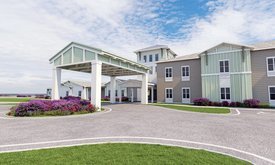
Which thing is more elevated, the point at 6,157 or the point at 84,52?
the point at 84,52

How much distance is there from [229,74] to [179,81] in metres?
6.91

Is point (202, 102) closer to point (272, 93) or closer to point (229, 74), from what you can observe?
point (229, 74)

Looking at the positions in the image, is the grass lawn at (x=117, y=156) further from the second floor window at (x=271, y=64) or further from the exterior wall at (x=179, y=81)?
the exterior wall at (x=179, y=81)

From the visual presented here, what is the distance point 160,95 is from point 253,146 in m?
21.3

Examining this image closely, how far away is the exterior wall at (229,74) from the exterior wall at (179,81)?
135 centimetres

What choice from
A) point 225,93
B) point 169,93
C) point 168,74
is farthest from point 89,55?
point 225,93

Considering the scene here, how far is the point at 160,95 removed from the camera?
26.2 m

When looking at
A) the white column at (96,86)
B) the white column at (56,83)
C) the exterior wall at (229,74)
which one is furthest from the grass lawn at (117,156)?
the exterior wall at (229,74)

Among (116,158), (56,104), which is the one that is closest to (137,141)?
(116,158)

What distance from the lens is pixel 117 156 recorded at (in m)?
3.95

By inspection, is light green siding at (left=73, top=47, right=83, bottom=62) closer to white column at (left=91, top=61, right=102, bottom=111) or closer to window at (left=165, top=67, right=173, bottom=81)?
white column at (left=91, top=61, right=102, bottom=111)

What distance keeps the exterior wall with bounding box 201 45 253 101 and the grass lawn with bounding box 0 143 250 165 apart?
18491 millimetres

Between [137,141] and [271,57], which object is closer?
[137,141]

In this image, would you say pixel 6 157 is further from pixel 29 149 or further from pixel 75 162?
pixel 75 162
